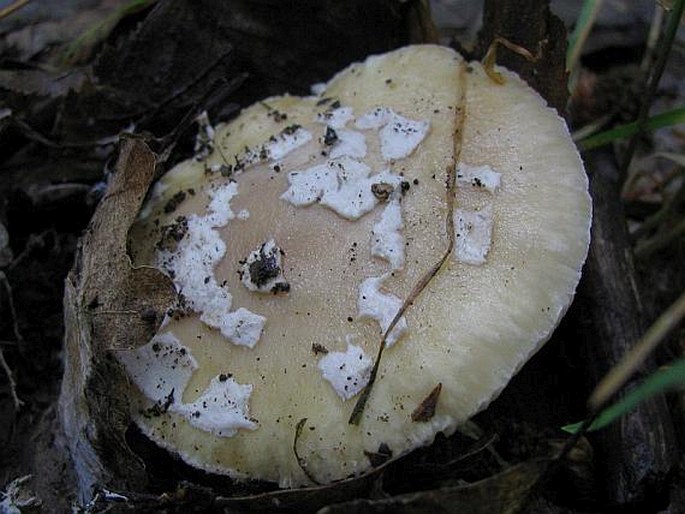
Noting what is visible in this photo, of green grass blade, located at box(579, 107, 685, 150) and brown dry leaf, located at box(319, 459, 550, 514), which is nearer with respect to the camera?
brown dry leaf, located at box(319, 459, 550, 514)

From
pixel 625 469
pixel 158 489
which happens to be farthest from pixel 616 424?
pixel 158 489

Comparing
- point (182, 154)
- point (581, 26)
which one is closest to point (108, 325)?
point (182, 154)

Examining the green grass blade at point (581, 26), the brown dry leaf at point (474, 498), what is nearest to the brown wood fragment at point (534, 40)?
the green grass blade at point (581, 26)

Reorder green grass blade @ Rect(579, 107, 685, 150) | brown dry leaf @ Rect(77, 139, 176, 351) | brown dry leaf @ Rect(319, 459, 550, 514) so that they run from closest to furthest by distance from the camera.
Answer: brown dry leaf @ Rect(319, 459, 550, 514) < brown dry leaf @ Rect(77, 139, 176, 351) < green grass blade @ Rect(579, 107, 685, 150)

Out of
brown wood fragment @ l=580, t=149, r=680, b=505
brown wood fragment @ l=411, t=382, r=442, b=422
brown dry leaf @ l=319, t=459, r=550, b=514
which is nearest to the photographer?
brown dry leaf @ l=319, t=459, r=550, b=514

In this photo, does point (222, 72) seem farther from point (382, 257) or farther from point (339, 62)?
point (382, 257)

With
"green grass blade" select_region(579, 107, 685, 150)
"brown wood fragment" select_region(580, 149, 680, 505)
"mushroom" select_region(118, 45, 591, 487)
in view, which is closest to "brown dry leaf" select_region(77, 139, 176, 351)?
"mushroom" select_region(118, 45, 591, 487)

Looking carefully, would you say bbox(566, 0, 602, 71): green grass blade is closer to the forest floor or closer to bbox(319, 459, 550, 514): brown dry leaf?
the forest floor

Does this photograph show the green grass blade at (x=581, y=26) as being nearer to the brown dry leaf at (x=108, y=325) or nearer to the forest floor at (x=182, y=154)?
the forest floor at (x=182, y=154)
